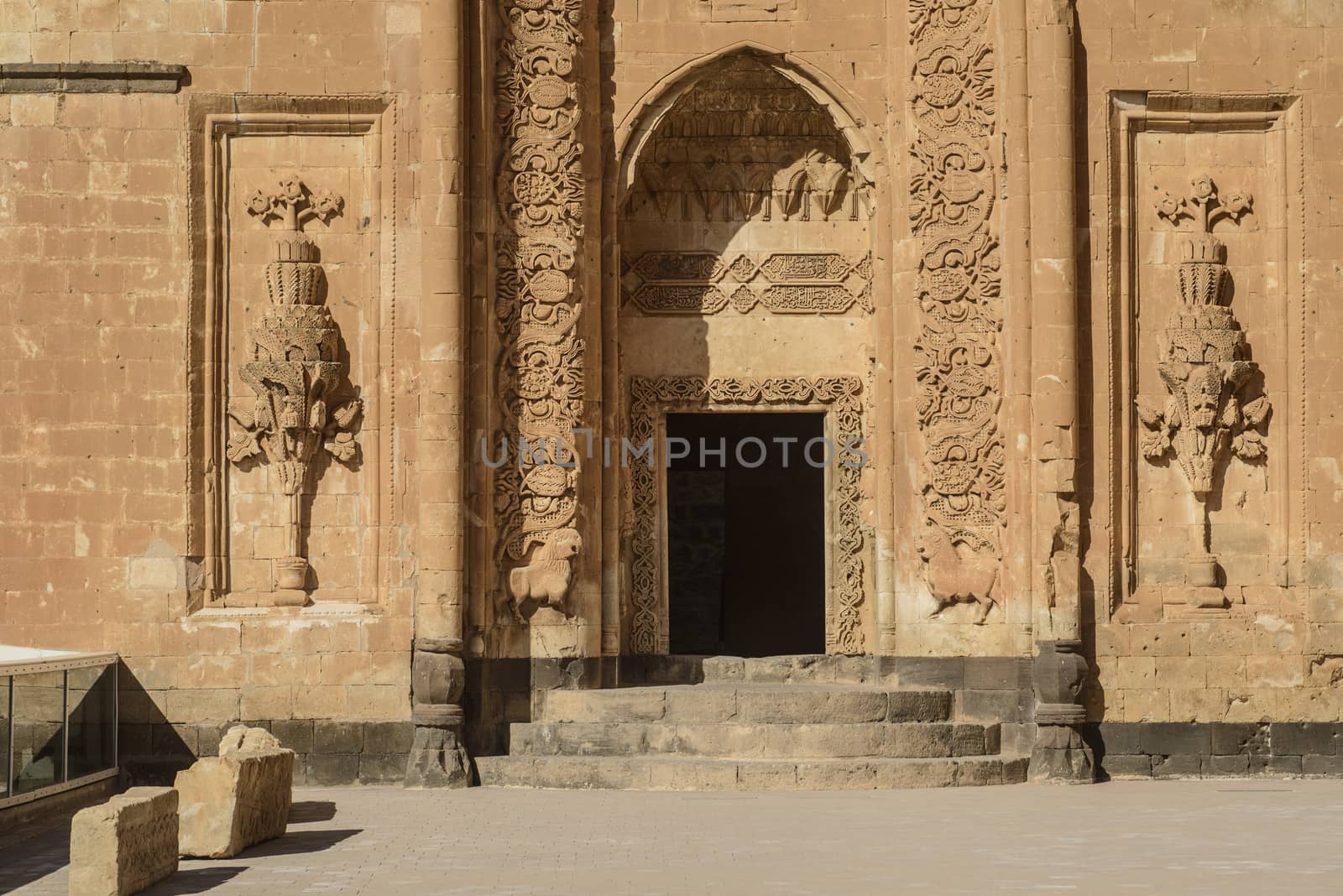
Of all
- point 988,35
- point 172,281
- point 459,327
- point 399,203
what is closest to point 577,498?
point 459,327

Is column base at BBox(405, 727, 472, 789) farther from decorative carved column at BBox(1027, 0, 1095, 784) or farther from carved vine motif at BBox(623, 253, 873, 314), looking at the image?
decorative carved column at BBox(1027, 0, 1095, 784)

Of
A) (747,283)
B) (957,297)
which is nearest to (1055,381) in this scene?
(957,297)

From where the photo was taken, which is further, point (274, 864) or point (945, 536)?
point (945, 536)

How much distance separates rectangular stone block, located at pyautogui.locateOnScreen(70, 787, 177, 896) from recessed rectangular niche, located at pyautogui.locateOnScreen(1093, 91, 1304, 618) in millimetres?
7092

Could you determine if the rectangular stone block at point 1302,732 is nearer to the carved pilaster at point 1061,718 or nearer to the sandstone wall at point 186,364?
the carved pilaster at point 1061,718

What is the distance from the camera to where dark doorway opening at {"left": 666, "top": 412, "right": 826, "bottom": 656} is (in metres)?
17.3

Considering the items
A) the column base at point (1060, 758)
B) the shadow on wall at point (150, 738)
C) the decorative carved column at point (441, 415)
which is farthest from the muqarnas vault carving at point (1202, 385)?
the shadow on wall at point (150, 738)

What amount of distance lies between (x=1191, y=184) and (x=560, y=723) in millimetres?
5879

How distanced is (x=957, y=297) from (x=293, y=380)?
4701 millimetres

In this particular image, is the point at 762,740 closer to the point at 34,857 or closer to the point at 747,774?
the point at 747,774

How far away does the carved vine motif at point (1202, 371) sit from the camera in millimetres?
12289

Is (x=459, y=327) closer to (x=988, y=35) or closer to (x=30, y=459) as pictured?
(x=30, y=459)

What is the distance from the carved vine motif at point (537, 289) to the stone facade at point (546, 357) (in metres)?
0.03

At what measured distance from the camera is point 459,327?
12.0 metres
